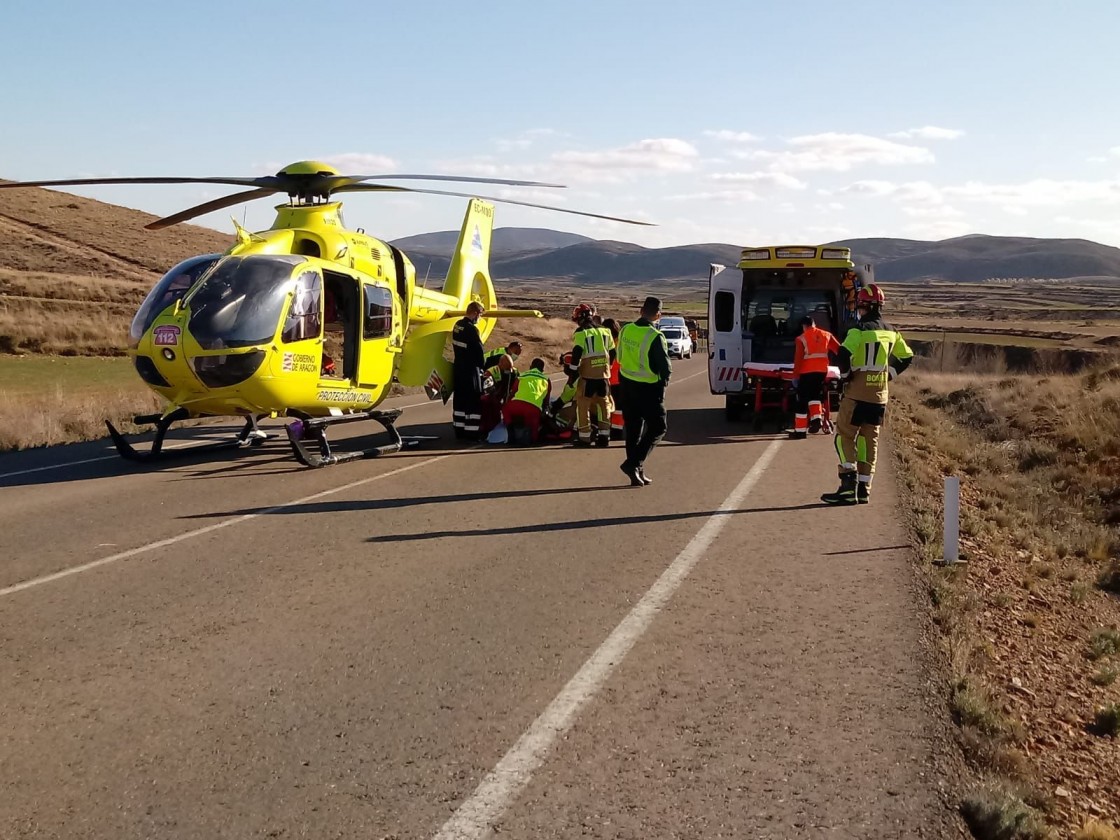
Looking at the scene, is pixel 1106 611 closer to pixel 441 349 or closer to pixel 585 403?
pixel 585 403

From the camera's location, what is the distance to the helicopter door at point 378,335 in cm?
1402

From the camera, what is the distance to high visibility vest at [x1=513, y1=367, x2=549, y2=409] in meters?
15.2

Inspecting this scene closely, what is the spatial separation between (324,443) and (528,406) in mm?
3575

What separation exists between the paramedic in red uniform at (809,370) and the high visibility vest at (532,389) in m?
3.74

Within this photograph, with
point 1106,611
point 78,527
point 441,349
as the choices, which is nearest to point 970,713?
point 1106,611

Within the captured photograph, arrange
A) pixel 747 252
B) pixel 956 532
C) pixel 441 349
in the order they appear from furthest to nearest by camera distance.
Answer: pixel 747 252, pixel 441 349, pixel 956 532

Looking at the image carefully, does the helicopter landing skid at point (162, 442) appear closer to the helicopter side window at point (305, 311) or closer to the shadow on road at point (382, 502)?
the helicopter side window at point (305, 311)

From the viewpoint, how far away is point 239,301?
1157 centimetres

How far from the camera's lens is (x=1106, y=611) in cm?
858

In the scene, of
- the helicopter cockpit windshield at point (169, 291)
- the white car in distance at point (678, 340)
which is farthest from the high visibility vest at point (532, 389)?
the white car in distance at point (678, 340)

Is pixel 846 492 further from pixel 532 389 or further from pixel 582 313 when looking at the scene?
pixel 532 389

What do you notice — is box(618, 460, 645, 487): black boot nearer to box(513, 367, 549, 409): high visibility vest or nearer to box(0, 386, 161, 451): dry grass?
box(513, 367, 549, 409): high visibility vest

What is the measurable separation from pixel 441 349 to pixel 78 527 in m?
→ 7.60

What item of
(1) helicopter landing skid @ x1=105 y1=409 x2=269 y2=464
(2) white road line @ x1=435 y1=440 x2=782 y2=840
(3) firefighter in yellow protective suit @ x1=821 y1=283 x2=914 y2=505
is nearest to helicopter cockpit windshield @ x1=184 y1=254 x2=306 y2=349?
(1) helicopter landing skid @ x1=105 y1=409 x2=269 y2=464
